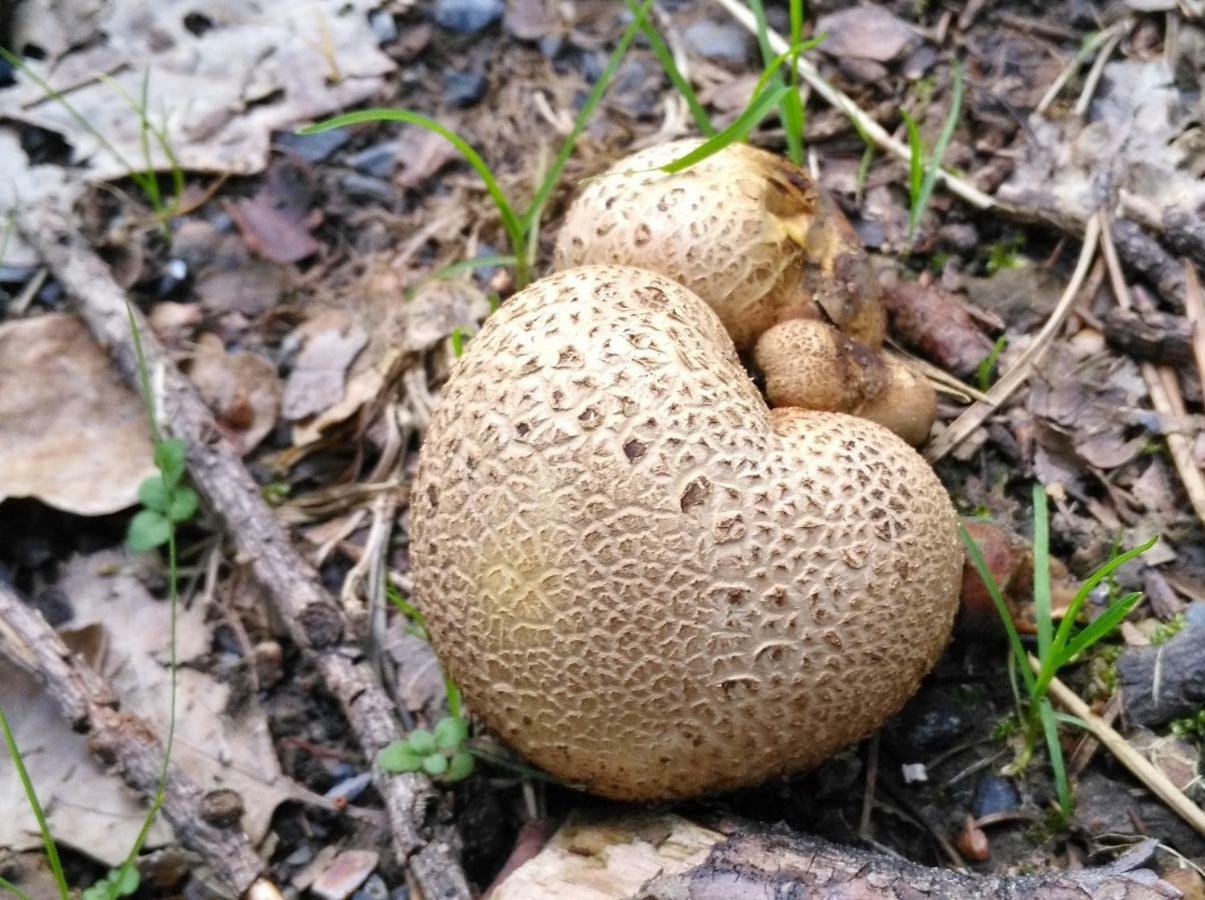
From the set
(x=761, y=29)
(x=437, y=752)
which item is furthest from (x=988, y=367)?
(x=437, y=752)

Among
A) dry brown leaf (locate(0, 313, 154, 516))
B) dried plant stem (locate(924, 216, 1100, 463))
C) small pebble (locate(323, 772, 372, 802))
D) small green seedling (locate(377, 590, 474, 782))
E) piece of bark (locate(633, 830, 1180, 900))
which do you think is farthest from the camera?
dry brown leaf (locate(0, 313, 154, 516))

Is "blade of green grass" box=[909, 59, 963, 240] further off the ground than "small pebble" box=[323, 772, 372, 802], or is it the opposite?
"blade of green grass" box=[909, 59, 963, 240]

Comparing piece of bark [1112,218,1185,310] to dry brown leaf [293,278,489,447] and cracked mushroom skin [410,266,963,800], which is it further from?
dry brown leaf [293,278,489,447]

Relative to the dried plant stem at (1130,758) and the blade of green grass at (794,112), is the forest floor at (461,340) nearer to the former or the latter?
the dried plant stem at (1130,758)

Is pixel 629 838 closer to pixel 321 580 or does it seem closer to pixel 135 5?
pixel 321 580

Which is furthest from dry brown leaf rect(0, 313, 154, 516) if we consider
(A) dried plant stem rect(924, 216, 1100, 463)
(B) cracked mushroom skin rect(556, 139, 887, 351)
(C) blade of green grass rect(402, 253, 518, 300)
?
(A) dried plant stem rect(924, 216, 1100, 463)

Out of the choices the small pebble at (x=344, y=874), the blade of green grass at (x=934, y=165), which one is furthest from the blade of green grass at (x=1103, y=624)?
the small pebble at (x=344, y=874)
